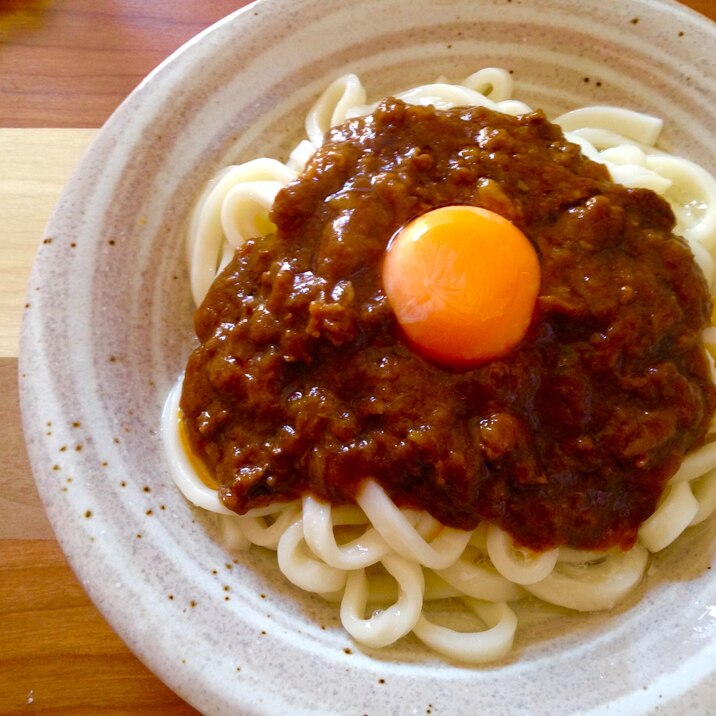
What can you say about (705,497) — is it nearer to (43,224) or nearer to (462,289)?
(462,289)

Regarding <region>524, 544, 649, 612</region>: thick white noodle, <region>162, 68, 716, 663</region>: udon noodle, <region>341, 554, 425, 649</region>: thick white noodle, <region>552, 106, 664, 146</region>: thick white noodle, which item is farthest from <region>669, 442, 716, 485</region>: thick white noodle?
<region>552, 106, 664, 146</region>: thick white noodle

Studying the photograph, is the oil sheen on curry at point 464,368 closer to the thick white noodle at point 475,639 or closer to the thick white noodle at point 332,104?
the thick white noodle at point 475,639

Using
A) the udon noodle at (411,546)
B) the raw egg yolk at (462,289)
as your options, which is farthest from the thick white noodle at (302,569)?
the raw egg yolk at (462,289)

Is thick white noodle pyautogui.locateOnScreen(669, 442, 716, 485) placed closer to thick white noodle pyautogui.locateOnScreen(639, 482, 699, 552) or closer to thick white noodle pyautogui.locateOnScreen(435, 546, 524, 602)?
thick white noodle pyautogui.locateOnScreen(639, 482, 699, 552)

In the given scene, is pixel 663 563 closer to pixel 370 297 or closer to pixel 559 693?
pixel 559 693

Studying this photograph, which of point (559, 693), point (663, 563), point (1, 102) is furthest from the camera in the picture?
point (1, 102)

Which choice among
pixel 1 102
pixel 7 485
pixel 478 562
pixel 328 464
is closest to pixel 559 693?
pixel 478 562

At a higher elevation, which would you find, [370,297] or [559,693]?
[370,297]

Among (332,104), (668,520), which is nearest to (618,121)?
(332,104)
